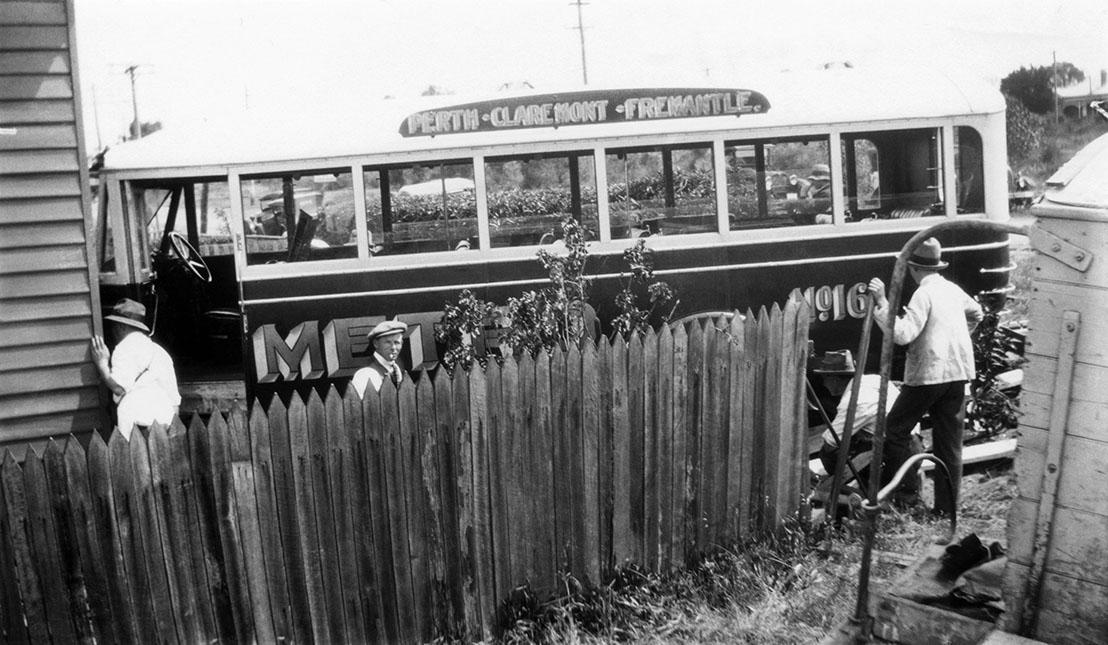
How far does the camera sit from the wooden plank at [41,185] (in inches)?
241

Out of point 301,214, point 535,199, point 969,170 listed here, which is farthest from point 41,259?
point 969,170

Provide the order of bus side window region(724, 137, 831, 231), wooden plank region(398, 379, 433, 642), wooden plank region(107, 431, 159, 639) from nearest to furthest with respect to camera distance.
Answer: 1. wooden plank region(107, 431, 159, 639)
2. wooden plank region(398, 379, 433, 642)
3. bus side window region(724, 137, 831, 231)

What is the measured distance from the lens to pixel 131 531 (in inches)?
159

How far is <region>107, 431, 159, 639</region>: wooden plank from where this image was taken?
13.1ft

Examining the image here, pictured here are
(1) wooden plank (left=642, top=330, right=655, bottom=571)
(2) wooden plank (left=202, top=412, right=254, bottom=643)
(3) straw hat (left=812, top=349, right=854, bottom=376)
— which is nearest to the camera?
(2) wooden plank (left=202, top=412, right=254, bottom=643)

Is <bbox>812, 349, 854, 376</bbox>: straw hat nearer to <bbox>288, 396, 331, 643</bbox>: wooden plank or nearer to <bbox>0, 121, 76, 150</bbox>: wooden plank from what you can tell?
<bbox>288, 396, 331, 643</bbox>: wooden plank

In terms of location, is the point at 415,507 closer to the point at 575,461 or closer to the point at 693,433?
the point at 575,461

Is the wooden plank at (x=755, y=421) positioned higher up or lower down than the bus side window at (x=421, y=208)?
lower down

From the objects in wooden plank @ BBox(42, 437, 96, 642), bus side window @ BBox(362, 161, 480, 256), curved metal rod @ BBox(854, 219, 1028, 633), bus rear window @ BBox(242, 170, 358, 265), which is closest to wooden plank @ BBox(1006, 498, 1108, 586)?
curved metal rod @ BBox(854, 219, 1028, 633)

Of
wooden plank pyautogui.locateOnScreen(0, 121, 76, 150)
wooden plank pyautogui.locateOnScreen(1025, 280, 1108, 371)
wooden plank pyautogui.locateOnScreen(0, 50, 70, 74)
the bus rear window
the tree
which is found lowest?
wooden plank pyautogui.locateOnScreen(1025, 280, 1108, 371)

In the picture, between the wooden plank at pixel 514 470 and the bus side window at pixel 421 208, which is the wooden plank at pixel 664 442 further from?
the bus side window at pixel 421 208

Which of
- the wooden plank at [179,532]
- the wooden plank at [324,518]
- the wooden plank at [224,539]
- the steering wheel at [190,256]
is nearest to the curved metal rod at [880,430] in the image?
the wooden plank at [324,518]

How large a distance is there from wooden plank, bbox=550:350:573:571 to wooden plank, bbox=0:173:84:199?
3.37 m

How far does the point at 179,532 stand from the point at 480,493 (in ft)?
4.34
